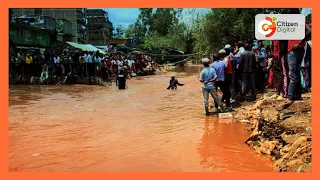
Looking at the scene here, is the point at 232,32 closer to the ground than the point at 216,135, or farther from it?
farther from it

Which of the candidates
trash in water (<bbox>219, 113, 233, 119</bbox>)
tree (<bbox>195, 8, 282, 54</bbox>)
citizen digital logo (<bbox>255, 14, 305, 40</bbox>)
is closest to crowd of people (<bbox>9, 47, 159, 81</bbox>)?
tree (<bbox>195, 8, 282, 54</bbox>)

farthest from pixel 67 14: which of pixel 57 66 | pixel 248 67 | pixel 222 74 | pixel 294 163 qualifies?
pixel 294 163

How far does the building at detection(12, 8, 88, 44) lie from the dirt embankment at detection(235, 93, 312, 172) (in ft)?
84.5

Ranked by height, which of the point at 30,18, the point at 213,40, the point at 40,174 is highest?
the point at 30,18

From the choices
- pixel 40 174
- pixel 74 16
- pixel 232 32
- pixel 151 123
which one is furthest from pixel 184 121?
pixel 74 16

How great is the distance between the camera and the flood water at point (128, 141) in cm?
463

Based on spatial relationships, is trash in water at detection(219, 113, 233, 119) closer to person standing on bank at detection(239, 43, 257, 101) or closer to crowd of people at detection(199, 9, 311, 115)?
crowd of people at detection(199, 9, 311, 115)

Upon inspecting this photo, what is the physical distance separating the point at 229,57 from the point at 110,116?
3.24m

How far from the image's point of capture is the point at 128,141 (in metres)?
5.89

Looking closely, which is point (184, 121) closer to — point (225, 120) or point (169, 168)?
point (225, 120)

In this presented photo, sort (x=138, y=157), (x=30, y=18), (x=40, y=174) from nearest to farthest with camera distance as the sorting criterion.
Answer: (x=40, y=174)
(x=138, y=157)
(x=30, y=18)

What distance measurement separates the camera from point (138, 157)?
4.98 meters

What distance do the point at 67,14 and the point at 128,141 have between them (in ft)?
130

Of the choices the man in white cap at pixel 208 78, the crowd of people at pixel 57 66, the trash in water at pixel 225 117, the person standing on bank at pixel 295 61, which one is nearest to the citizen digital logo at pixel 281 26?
the person standing on bank at pixel 295 61
